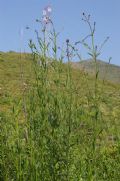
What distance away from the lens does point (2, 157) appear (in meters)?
6.31

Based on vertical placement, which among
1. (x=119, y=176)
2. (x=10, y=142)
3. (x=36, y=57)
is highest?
(x=36, y=57)

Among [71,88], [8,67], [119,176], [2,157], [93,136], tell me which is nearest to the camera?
[93,136]

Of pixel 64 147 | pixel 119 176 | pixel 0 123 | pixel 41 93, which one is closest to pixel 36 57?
pixel 41 93

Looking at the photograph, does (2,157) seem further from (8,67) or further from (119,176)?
(8,67)

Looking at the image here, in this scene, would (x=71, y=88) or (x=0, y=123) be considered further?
(x=0, y=123)

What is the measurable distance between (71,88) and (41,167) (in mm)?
853

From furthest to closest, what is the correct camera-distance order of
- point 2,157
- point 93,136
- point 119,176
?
1. point 119,176
2. point 2,157
3. point 93,136

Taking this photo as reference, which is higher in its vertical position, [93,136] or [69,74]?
[69,74]

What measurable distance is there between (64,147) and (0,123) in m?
1.53

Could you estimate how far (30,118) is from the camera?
5867 millimetres

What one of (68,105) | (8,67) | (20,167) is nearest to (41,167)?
(20,167)

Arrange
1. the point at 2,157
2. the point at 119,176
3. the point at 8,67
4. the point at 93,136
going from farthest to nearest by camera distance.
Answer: the point at 8,67
the point at 119,176
the point at 2,157
the point at 93,136

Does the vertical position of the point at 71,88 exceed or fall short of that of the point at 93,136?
it exceeds it

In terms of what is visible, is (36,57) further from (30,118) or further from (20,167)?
(20,167)
